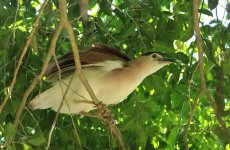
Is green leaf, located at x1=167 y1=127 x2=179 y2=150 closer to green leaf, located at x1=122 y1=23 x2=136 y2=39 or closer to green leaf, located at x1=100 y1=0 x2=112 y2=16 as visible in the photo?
green leaf, located at x1=122 y1=23 x2=136 y2=39

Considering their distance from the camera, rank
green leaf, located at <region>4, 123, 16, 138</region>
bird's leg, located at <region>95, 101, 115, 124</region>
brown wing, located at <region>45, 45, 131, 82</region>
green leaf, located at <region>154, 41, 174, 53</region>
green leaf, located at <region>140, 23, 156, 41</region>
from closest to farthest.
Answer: green leaf, located at <region>4, 123, 16, 138</region>, bird's leg, located at <region>95, 101, 115, 124</region>, brown wing, located at <region>45, 45, 131, 82</region>, green leaf, located at <region>154, 41, 174, 53</region>, green leaf, located at <region>140, 23, 156, 41</region>

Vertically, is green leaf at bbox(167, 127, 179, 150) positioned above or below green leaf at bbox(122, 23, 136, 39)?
below

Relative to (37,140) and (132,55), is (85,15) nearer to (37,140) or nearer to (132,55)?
(132,55)

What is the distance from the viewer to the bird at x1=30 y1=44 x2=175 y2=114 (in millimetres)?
2934

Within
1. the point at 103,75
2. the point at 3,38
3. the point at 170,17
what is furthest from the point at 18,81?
the point at 170,17

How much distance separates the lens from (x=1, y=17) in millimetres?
3168

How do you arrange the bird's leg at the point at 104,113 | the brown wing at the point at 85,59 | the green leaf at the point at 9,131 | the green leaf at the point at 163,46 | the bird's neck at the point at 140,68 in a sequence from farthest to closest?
the green leaf at the point at 163,46
the bird's neck at the point at 140,68
the brown wing at the point at 85,59
the bird's leg at the point at 104,113
the green leaf at the point at 9,131

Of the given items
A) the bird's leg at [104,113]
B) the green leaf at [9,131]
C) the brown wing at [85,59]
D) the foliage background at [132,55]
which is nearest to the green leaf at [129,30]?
the foliage background at [132,55]

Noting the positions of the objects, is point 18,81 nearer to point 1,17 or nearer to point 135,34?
point 1,17

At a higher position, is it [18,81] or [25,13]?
[25,13]

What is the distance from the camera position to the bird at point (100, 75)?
2.93 meters

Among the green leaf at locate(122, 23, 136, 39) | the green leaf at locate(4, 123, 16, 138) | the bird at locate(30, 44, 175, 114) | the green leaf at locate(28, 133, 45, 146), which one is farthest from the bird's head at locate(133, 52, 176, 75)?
the green leaf at locate(4, 123, 16, 138)

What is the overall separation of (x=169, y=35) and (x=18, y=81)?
96 cm

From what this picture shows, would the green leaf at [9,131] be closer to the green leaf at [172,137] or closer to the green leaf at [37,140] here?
the green leaf at [37,140]
